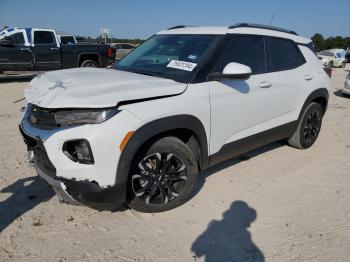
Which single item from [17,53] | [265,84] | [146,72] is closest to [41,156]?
[146,72]

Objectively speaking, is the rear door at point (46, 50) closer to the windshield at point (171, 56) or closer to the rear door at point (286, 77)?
the windshield at point (171, 56)

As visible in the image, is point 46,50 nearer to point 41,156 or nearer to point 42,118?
point 42,118

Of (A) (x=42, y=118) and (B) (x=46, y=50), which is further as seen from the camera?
(B) (x=46, y=50)

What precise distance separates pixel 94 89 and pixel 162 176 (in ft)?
3.42

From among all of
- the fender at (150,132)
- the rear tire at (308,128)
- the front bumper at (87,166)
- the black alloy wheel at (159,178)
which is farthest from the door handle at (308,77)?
the front bumper at (87,166)


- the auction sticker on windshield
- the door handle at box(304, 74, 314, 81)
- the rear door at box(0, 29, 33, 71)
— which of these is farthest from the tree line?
the auction sticker on windshield

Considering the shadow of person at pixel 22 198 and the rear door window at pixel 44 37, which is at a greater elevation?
Answer: the rear door window at pixel 44 37

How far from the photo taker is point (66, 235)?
315cm

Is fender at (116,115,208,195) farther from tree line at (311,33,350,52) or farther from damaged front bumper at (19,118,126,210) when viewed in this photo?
tree line at (311,33,350,52)

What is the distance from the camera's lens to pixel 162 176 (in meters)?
3.39

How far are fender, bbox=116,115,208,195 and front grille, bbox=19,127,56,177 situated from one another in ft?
1.90

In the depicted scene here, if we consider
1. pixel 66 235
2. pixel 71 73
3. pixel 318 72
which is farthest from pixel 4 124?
pixel 318 72

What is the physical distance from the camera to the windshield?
366 cm

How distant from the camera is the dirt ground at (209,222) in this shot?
2.96 m
